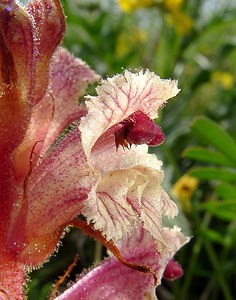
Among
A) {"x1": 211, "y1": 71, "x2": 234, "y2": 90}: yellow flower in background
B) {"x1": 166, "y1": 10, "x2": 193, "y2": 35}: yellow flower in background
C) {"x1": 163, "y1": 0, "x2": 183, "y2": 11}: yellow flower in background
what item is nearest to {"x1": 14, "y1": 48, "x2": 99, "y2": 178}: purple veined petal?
{"x1": 166, "y1": 10, "x2": 193, "y2": 35}: yellow flower in background

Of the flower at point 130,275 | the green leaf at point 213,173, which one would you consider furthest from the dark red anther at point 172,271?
the green leaf at point 213,173

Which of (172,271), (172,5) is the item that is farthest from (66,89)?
(172,5)

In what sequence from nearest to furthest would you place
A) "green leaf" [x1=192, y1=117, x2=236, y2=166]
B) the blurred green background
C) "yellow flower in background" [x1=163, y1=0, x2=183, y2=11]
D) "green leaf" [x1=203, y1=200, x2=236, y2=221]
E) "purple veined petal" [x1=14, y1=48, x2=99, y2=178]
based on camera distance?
"purple veined petal" [x1=14, y1=48, x2=99, y2=178] < "green leaf" [x1=203, y1=200, x2=236, y2=221] < "green leaf" [x1=192, y1=117, x2=236, y2=166] < the blurred green background < "yellow flower in background" [x1=163, y1=0, x2=183, y2=11]

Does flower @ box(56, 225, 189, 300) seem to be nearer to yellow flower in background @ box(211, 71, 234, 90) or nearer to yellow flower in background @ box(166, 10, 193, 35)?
yellow flower in background @ box(166, 10, 193, 35)

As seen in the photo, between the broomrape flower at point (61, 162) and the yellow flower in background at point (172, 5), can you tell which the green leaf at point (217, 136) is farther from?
the yellow flower in background at point (172, 5)

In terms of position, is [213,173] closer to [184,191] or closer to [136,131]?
[184,191]

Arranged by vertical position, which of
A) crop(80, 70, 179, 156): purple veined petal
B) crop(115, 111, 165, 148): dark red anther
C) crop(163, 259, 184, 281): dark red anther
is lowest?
crop(163, 259, 184, 281): dark red anther

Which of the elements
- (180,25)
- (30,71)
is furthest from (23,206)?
(180,25)
